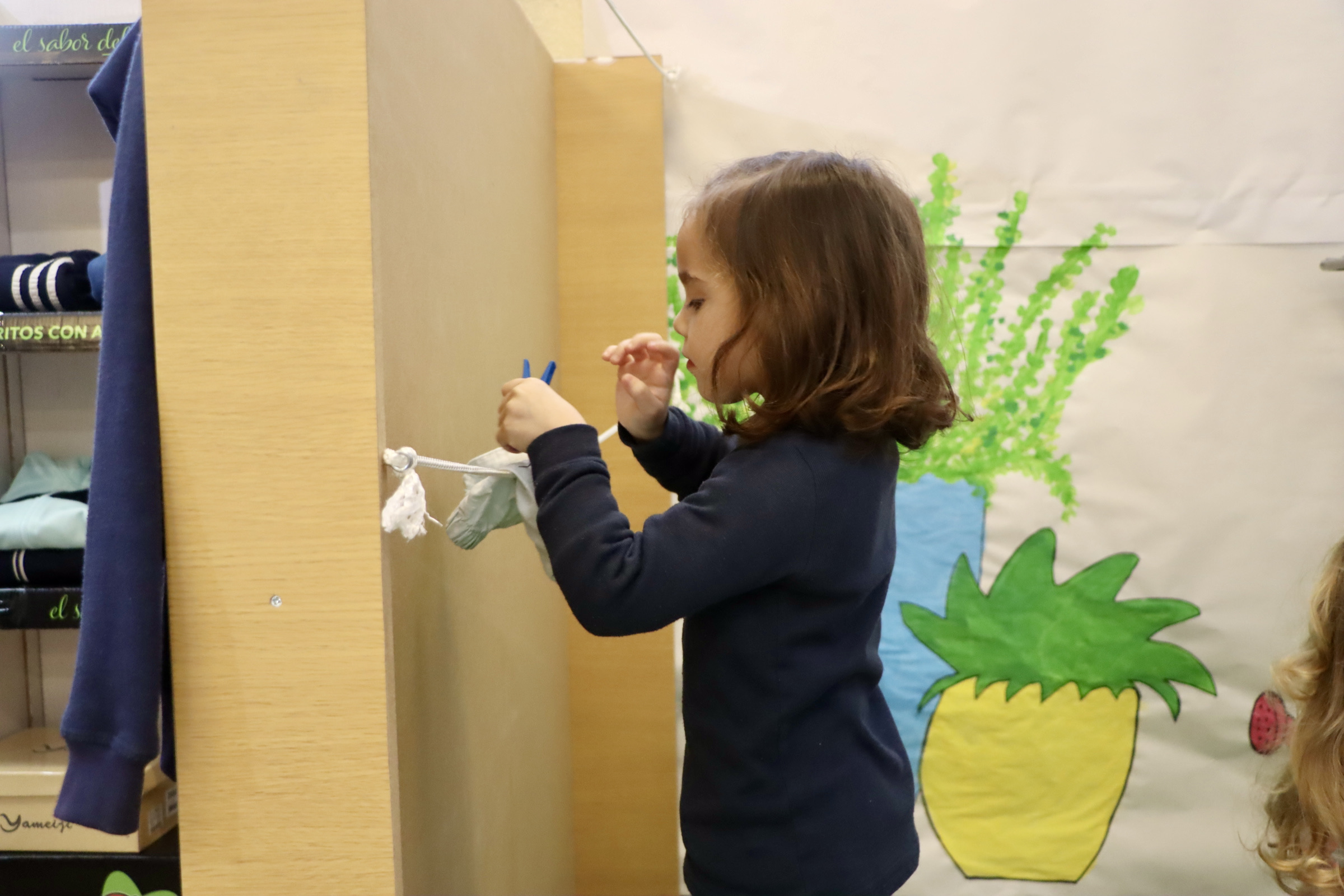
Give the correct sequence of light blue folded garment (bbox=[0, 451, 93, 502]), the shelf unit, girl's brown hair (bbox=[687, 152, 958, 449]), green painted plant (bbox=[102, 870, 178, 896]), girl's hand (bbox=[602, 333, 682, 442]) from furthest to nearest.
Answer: the shelf unit, light blue folded garment (bbox=[0, 451, 93, 502]), green painted plant (bbox=[102, 870, 178, 896]), girl's hand (bbox=[602, 333, 682, 442]), girl's brown hair (bbox=[687, 152, 958, 449])

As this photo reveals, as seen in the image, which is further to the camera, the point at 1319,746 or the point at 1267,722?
the point at 1267,722

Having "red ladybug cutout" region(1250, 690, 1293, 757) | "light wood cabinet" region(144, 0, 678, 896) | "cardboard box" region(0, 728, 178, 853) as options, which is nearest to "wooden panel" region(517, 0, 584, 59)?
"light wood cabinet" region(144, 0, 678, 896)

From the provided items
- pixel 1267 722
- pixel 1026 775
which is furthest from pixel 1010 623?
pixel 1267 722

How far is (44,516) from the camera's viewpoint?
1.13 m

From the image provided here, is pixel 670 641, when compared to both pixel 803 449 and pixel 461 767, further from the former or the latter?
pixel 803 449

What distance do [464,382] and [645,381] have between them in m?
0.18

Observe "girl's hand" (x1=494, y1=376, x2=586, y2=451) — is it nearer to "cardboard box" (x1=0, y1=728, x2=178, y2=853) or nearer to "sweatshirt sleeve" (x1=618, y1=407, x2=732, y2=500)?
"sweatshirt sleeve" (x1=618, y1=407, x2=732, y2=500)

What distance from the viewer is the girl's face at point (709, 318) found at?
746 mm

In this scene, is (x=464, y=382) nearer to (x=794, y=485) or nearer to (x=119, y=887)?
(x=794, y=485)

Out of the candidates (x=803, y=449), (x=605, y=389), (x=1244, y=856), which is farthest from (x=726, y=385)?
(x=1244, y=856)

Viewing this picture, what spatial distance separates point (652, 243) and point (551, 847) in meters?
0.92

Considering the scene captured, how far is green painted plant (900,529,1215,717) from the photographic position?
4.66 feet

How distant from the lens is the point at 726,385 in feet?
2.51

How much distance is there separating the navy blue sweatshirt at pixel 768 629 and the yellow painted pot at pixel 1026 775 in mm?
676
